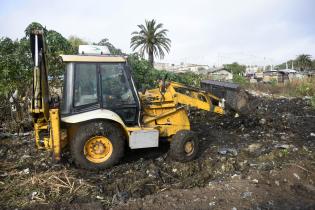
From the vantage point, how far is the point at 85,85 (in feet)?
18.2

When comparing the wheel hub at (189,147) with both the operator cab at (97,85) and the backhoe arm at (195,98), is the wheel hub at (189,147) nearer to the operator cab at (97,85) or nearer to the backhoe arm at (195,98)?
the backhoe arm at (195,98)

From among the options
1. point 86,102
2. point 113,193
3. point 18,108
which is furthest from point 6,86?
point 113,193

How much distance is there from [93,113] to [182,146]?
1637 millimetres

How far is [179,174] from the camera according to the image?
550 centimetres

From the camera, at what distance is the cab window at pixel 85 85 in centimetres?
552

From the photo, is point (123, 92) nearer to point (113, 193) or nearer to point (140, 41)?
point (113, 193)

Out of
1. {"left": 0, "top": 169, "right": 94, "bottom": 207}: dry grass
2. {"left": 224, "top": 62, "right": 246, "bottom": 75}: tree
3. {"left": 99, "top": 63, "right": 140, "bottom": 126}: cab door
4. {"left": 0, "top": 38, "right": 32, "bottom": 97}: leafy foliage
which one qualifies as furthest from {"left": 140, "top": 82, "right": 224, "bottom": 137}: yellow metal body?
{"left": 224, "top": 62, "right": 246, "bottom": 75}: tree

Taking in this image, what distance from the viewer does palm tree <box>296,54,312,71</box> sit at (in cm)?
5388

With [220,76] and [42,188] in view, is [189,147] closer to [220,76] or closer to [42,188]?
[42,188]

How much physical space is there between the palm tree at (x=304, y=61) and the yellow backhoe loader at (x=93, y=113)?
53.7m

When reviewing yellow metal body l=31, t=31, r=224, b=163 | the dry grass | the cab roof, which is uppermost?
the cab roof

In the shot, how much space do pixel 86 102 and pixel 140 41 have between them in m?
25.2

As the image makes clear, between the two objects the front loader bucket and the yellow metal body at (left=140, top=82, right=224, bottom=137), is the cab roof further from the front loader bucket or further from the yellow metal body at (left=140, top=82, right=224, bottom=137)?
the front loader bucket

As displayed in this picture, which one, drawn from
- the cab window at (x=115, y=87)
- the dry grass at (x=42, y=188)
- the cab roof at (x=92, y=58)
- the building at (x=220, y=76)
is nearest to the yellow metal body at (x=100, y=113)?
the cab roof at (x=92, y=58)
